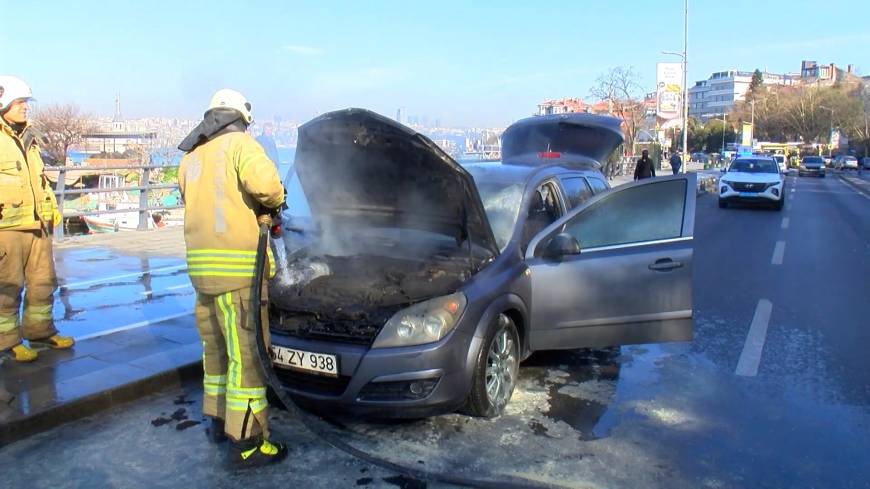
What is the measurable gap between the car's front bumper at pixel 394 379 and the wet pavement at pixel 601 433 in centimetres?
22

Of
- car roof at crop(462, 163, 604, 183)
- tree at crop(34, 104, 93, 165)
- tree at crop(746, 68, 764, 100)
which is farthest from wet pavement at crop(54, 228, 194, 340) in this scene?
tree at crop(746, 68, 764, 100)

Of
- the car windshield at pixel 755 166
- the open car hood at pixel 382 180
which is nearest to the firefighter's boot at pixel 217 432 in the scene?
the open car hood at pixel 382 180

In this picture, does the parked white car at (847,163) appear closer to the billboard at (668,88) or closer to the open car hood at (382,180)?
the billboard at (668,88)

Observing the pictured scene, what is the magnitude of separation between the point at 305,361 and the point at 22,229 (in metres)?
2.38

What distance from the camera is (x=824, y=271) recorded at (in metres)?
9.44

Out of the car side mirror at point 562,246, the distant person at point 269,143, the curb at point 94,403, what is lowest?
the curb at point 94,403

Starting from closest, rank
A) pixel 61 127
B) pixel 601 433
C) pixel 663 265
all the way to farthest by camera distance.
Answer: pixel 601 433 → pixel 663 265 → pixel 61 127

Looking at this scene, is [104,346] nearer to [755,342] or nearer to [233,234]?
[233,234]

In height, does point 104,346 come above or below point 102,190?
below

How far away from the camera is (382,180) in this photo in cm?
470

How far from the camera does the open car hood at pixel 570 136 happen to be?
8477 mm

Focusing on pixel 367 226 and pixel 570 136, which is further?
pixel 570 136

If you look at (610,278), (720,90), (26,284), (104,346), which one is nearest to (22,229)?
(26,284)

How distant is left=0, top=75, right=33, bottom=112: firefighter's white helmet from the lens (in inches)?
178
